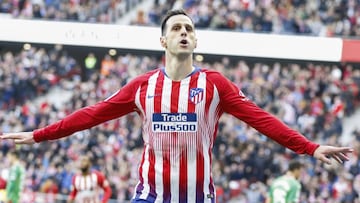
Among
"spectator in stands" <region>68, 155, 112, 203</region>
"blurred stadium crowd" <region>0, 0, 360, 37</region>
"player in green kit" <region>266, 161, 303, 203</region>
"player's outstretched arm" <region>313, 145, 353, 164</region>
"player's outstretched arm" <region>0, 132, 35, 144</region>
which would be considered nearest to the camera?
"player's outstretched arm" <region>313, 145, 353, 164</region>

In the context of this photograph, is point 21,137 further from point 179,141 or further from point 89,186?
point 89,186

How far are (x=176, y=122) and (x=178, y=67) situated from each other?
393mm

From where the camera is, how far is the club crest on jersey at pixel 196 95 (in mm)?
7066

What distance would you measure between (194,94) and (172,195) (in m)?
0.73

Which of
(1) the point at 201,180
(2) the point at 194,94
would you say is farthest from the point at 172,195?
(2) the point at 194,94

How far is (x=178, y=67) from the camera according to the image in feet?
23.2

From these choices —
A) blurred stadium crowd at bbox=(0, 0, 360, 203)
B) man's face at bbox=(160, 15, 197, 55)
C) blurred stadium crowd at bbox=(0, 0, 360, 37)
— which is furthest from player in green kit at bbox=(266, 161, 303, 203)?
blurred stadium crowd at bbox=(0, 0, 360, 37)

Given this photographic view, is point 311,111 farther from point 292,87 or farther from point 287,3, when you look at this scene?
point 287,3

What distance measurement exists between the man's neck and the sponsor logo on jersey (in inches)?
11.2

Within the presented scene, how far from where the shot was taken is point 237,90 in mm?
7066

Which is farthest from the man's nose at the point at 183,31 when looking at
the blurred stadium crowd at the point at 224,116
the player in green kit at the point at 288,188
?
the blurred stadium crowd at the point at 224,116

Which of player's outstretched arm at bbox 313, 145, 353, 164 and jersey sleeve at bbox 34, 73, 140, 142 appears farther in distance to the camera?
jersey sleeve at bbox 34, 73, 140, 142

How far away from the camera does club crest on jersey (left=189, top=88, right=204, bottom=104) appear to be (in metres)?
7.07

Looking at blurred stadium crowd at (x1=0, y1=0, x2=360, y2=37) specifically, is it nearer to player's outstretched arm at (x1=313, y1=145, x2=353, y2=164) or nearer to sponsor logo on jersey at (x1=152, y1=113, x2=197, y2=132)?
sponsor logo on jersey at (x1=152, y1=113, x2=197, y2=132)
